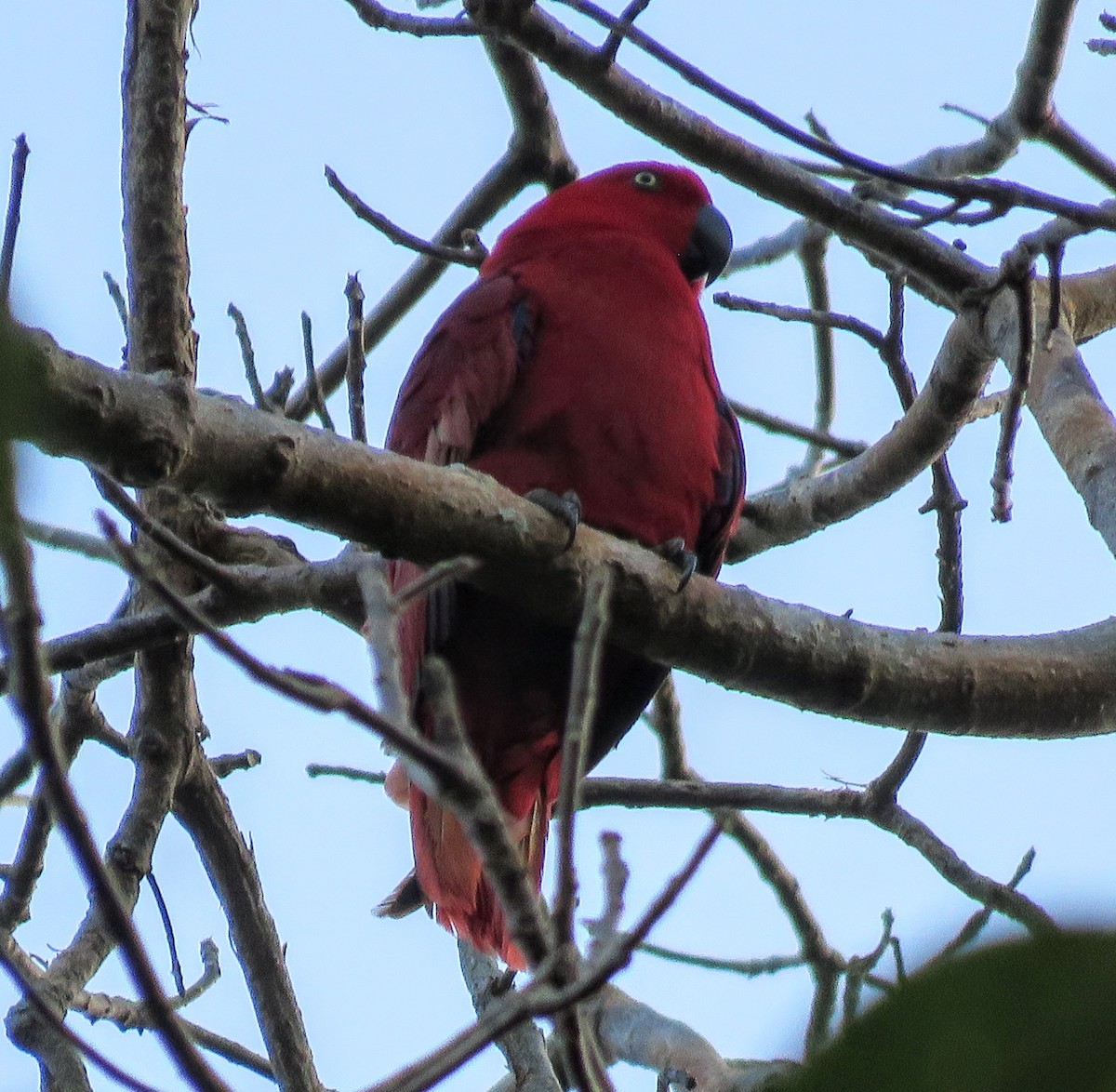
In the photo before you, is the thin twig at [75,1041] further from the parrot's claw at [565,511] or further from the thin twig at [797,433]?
the thin twig at [797,433]

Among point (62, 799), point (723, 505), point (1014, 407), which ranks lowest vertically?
point (62, 799)

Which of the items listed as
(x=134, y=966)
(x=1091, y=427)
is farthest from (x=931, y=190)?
(x=134, y=966)

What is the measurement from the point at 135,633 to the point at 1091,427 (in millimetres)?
1974

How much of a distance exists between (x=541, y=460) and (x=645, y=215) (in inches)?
56.1

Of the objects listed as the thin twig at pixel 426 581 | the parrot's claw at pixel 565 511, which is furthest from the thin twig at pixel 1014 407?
the thin twig at pixel 426 581

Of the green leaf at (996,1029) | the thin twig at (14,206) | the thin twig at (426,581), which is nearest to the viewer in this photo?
the green leaf at (996,1029)

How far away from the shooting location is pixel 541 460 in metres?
3.39

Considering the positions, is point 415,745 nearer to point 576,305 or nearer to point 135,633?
point 135,633

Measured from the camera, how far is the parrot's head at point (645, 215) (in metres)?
4.29

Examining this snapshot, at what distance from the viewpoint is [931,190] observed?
2.56 metres

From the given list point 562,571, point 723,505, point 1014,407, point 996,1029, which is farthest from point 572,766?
point 723,505

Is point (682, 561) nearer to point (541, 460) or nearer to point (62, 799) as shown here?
point (541, 460)

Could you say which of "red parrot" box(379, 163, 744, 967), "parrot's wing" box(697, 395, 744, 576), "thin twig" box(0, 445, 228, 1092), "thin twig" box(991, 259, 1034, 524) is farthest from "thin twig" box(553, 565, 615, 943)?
"parrot's wing" box(697, 395, 744, 576)

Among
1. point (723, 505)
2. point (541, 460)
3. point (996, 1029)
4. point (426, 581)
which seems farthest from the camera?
point (723, 505)
